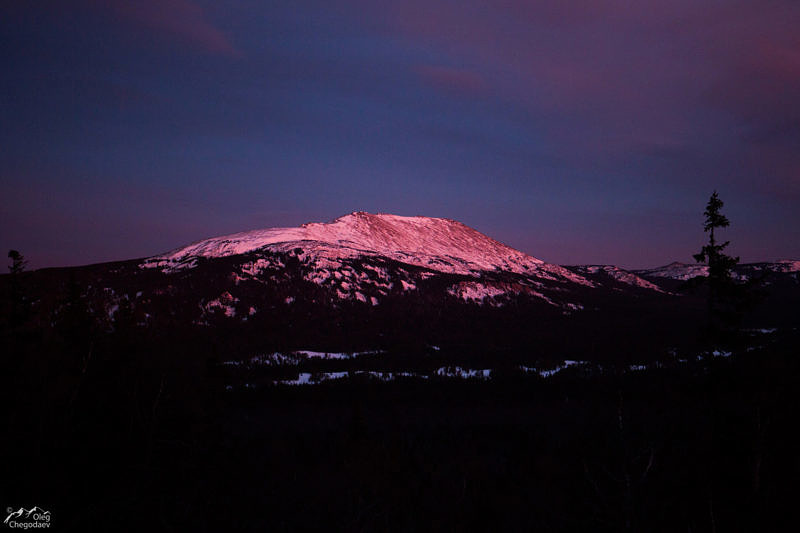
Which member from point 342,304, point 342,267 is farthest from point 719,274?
point 342,267

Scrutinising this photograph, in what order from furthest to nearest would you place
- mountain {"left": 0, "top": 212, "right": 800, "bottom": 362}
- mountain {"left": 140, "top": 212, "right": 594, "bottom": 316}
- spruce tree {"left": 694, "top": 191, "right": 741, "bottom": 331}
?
mountain {"left": 140, "top": 212, "right": 594, "bottom": 316} → mountain {"left": 0, "top": 212, "right": 800, "bottom": 362} → spruce tree {"left": 694, "top": 191, "right": 741, "bottom": 331}

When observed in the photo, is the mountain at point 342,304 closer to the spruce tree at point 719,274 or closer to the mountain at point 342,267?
the mountain at point 342,267

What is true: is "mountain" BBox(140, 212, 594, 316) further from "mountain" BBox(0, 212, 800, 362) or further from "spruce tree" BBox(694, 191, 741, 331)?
"spruce tree" BBox(694, 191, 741, 331)

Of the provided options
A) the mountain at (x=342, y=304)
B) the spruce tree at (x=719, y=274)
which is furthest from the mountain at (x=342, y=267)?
the spruce tree at (x=719, y=274)

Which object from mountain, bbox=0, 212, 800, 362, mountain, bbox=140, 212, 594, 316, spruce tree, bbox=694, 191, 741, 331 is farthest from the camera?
mountain, bbox=140, 212, 594, 316

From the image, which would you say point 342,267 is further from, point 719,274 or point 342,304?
point 719,274

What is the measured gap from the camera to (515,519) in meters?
18.9

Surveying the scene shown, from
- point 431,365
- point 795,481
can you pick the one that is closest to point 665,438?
point 795,481

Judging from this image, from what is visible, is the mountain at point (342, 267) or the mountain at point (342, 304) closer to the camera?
the mountain at point (342, 304)

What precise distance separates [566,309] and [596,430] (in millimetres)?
127655

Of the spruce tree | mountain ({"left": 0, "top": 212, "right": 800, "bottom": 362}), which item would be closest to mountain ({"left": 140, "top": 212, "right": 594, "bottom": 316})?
mountain ({"left": 0, "top": 212, "right": 800, "bottom": 362})

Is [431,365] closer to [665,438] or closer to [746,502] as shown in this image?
[665,438]

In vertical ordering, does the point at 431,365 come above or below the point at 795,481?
below

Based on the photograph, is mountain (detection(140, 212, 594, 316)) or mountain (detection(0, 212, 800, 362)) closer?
mountain (detection(0, 212, 800, 362))
